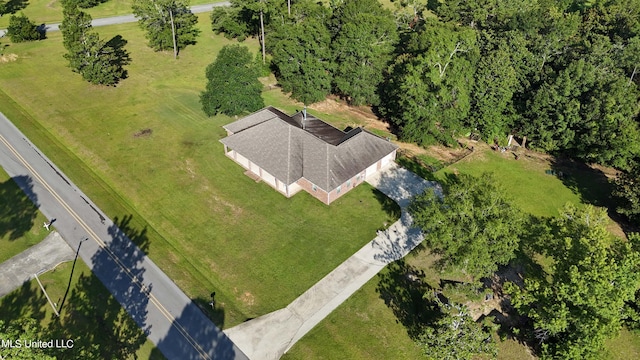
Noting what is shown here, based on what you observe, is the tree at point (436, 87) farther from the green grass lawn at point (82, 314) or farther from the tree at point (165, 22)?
the tree at point (165, 22)

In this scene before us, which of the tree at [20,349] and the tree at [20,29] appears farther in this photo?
the tree at [20,29]

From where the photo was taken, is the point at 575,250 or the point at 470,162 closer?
the point at 575,250

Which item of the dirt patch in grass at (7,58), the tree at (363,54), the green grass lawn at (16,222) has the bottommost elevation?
the green grass lawn at (16,222)

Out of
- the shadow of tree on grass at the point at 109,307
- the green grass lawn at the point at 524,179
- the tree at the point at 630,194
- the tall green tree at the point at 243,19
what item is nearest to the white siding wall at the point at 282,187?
the shadow of tree on grass at the point at 109,307

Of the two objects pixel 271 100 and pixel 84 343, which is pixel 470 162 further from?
pixel 84 343

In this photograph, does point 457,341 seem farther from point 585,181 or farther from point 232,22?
point 232,22

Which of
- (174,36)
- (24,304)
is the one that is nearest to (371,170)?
(24,304)

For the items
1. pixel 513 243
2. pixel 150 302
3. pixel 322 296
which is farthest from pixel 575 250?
pixel 150 302

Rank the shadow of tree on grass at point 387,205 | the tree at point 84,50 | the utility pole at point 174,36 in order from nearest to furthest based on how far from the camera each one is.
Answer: the shadow of tree on grass at point 387,205
the tree at point 84,50
the utility pole at point 174,36
